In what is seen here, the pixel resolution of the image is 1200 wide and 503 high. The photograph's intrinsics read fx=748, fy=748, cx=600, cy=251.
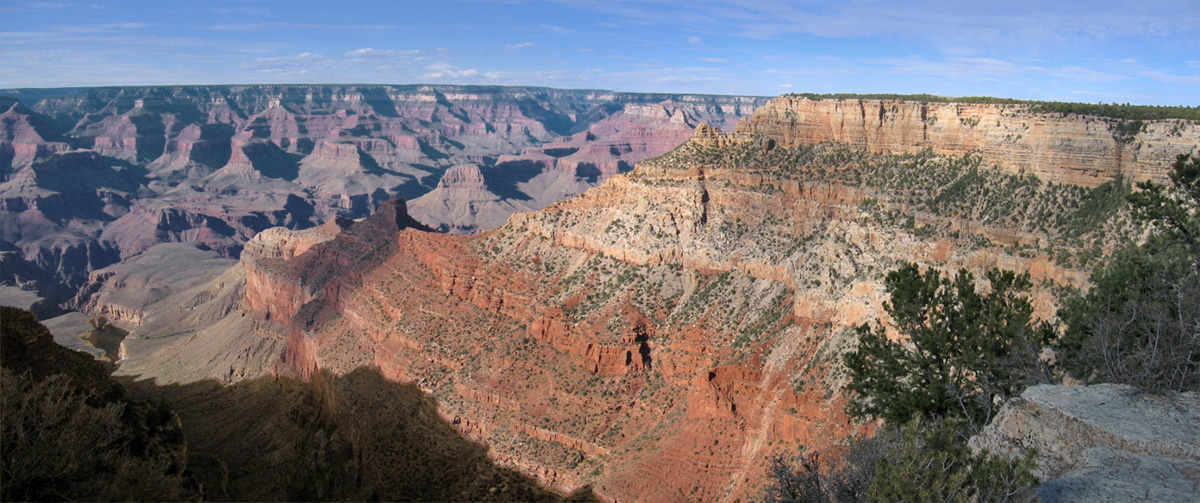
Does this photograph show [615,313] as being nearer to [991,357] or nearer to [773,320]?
[773,320]

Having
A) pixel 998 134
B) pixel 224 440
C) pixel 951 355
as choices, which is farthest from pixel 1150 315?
pixel 224 440

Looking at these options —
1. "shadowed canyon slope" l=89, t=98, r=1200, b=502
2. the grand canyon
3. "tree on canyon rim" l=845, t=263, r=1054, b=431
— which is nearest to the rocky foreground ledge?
the grand canyon

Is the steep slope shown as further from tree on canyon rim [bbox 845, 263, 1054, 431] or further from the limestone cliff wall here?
the limestone cliff wall

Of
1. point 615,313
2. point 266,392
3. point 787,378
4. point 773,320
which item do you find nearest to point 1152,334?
point 787,378

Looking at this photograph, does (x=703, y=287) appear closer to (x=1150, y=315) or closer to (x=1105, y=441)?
(x=1150, y=315)

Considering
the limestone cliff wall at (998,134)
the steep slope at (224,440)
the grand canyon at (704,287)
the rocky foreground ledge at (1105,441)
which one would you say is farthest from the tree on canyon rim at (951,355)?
the steep slope at (224,440)

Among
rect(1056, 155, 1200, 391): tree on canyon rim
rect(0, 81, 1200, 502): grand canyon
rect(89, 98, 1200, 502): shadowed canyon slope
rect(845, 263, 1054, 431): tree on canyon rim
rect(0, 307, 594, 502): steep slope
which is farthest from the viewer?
rect(89, 98, 1200, 502): shadowed canyon slope

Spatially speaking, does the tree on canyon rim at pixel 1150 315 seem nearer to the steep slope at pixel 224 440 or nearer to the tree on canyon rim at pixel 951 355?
the tree on canyon rim at pixel 951 355
